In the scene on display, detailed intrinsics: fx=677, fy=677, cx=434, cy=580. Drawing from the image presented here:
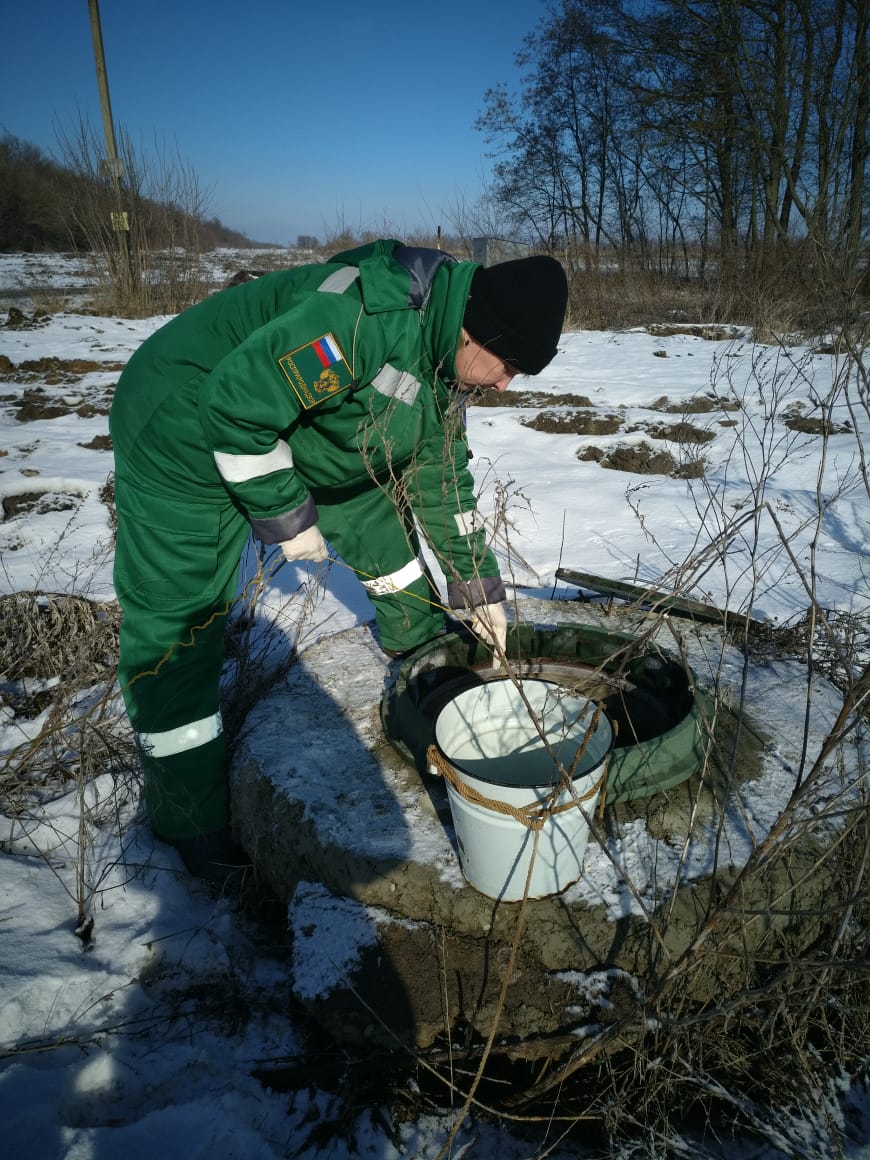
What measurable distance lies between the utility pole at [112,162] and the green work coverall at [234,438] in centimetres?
887

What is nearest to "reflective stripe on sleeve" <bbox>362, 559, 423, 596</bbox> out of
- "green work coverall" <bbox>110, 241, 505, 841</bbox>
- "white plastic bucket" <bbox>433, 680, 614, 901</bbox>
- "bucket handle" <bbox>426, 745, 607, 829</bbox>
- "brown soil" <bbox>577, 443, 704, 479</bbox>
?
"green work coverall" <bbox>110, 241, 505, 841</bbox>

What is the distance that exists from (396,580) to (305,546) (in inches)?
23.2

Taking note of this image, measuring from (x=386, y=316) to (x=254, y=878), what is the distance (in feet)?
5.01

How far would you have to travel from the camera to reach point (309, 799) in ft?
5.70

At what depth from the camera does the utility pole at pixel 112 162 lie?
911 centimetres

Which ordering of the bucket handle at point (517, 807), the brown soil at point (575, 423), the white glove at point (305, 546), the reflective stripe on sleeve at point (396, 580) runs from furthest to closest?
the brown soil at point (575, 423), the reflective stripe on sleeve at point (396, 580), the white glove at point (305, 546), the bucket handle at point (517, 807)

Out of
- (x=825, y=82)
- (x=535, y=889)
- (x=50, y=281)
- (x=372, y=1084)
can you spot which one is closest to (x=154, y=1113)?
(x=372, y=1084)

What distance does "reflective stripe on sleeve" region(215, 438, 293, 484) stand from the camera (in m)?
1.65

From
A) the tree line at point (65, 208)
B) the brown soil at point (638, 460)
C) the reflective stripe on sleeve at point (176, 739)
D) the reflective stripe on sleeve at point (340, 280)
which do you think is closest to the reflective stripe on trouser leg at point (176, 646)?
the reflective stripe on sleeve at point (176, 739)

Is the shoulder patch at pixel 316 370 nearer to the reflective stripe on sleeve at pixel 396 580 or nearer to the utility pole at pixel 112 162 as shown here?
the reflective stripe on sleeve at pixel 396 580

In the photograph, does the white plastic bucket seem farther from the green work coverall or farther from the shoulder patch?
the shoulder patch

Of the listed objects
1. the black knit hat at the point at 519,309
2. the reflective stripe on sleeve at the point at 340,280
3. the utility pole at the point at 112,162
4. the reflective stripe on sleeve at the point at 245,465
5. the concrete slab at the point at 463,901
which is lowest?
the concrete slab at the point at 463,901

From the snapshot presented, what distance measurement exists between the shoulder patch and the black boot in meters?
1.28

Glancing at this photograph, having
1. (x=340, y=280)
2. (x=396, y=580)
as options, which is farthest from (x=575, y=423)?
(x=340, y=280)
